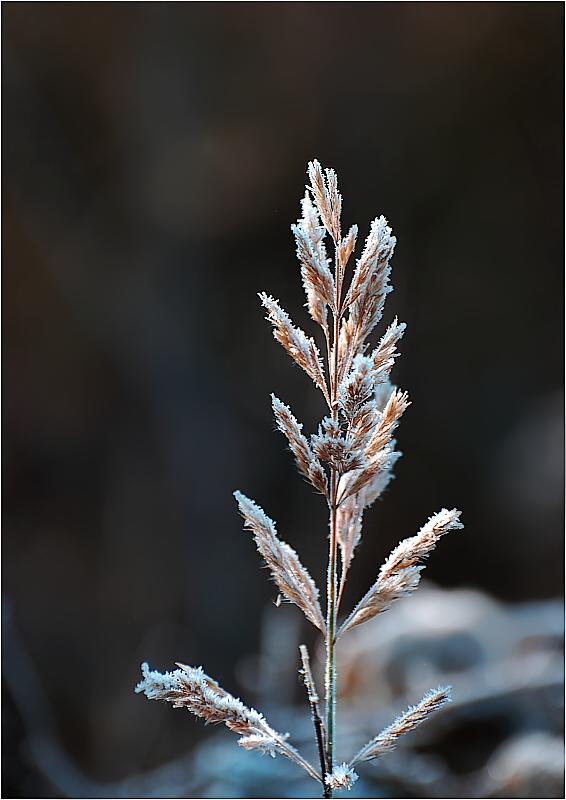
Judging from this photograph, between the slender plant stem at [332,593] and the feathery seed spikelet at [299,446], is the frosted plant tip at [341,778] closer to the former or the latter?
the slender plant stem at [332,593]

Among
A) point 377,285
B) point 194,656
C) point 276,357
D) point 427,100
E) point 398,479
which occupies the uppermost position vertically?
point 427,100

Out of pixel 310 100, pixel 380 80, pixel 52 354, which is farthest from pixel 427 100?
pixel 52 354

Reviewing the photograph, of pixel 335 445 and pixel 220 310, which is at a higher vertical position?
pixel 220 310

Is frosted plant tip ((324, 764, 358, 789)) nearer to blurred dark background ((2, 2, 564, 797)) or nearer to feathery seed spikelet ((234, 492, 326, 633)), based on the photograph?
feathery seed spikelet ((234, 492, 326, 633))

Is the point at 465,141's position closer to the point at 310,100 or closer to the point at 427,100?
the point at 427,100

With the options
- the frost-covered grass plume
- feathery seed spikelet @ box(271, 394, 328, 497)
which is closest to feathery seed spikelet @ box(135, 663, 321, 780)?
the frost-covered grass plume

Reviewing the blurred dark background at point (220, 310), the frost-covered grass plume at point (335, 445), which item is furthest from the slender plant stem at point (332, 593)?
the blurred dark background at point (220, 310)

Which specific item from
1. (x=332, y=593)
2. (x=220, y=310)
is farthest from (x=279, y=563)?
(x=220, y=310)

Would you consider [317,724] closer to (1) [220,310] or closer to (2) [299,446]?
(2) [299,446]
